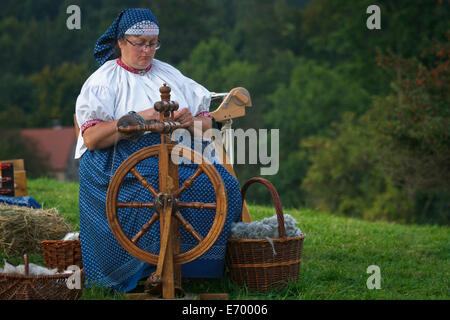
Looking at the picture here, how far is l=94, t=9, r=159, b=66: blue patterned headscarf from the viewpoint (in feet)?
14.2

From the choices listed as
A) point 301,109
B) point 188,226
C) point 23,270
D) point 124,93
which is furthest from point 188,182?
point 301,109

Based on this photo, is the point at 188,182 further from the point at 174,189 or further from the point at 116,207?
the point at 116,207

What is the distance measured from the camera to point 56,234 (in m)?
5.39

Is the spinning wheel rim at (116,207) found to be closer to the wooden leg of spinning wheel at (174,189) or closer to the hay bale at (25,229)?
the wooden leg of spinning wheel at (174,189)

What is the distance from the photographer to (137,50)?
14.5ft

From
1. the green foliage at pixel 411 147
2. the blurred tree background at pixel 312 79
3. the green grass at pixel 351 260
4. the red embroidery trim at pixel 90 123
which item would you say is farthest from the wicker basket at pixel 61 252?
the green foliage at pixel 411 147

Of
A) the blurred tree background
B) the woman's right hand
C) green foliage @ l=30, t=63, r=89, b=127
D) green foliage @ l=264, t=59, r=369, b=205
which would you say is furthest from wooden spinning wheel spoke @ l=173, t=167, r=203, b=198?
green foliage @ l=30, t=63, r=89, b=127

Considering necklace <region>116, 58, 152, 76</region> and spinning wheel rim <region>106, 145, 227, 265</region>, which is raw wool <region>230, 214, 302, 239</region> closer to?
spinning wheel rim <region>106, 145, 227, 265</region>

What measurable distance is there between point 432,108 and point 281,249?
12244mm

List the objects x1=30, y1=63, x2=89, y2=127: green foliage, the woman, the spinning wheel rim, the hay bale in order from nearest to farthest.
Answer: the spinning wheel rim, the woman, the hay bale, x1=30, y1=63, x2=89, y2=127: green foliage

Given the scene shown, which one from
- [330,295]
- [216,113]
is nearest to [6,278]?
[330,295]

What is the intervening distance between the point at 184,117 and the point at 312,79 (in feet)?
98.2

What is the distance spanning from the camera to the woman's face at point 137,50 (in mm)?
4363

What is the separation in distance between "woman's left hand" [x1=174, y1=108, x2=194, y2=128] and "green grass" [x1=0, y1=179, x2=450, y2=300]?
1.04m
